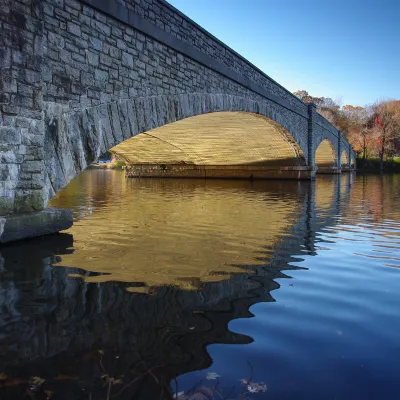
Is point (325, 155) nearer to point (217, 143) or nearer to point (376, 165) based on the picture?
point (376, 165)

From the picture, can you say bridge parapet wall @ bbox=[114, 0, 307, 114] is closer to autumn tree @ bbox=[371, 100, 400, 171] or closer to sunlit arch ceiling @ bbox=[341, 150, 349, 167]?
sunlit arch ceiling @ bbox=[341, 150, 349, 167]

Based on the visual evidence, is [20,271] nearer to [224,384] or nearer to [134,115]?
[224,384]

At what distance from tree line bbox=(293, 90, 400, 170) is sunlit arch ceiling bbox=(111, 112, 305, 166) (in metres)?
28.9

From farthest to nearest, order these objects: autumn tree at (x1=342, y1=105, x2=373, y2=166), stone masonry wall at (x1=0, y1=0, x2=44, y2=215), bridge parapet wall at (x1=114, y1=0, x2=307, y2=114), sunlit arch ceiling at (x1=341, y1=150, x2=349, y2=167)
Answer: autumn tree at (x1=342, y1=105, x2=373, y2=166)
sunlit arch ceiling at (x1=341, y1=150, x2=349, y2=167)
bridge parapet wall at (x1=114, y1=0, x2=307, y2=114)
stone masonry wall at (x1=0, y1=0, x2=44, y2=215)

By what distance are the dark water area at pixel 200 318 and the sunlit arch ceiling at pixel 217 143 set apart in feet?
31.1

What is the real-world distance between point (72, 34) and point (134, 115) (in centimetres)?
177

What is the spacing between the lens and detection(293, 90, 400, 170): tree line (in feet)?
160

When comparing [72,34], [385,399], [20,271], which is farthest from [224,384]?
[72,34]

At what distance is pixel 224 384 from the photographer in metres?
2.07

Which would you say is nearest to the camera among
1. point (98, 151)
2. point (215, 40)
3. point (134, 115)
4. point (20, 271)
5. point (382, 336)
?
point (382, 336)

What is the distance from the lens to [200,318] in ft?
9.64

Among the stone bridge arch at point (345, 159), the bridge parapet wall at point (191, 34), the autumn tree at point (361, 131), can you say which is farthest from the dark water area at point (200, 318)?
the autumn tree at point (361, 131)

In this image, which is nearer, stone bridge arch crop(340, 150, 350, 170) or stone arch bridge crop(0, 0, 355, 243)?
stone arch bridge crop(0, 0, 355, 243)

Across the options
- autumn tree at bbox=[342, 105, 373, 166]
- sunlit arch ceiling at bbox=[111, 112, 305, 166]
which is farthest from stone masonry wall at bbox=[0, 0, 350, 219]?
autumn tree at bbox=[342, 105, 373, 166]
